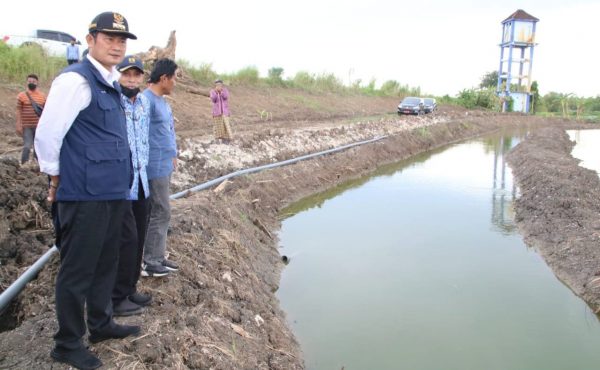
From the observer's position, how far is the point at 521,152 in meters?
15.5

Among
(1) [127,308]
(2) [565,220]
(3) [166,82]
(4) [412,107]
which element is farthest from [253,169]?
(4) [412,107]

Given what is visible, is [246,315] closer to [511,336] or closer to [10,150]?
[511,336]

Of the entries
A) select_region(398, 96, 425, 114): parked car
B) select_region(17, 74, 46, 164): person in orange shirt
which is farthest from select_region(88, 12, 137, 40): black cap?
select_region(398, 96, 425, 114): parked car

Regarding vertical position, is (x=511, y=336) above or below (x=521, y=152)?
below

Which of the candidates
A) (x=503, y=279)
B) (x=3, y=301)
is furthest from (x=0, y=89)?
(x=503, y=279)

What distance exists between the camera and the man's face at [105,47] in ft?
8.11

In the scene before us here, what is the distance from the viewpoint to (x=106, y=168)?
2.46 m

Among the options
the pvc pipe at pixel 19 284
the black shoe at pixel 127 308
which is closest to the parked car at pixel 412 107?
the pvc pipe at pixel 19 284

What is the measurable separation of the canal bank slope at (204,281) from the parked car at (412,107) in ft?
51.0

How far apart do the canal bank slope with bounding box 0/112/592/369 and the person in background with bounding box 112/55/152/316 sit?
205 millimetres

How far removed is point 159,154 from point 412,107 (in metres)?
22.4

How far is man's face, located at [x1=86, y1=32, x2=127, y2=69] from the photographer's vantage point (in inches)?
97.3

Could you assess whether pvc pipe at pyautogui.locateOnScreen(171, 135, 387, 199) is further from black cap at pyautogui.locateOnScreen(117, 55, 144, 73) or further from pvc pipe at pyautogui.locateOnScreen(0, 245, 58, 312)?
black cap at pyautogui.locateOnScreen(117, 55, 144, 73)

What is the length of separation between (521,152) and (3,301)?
51.1 ft
